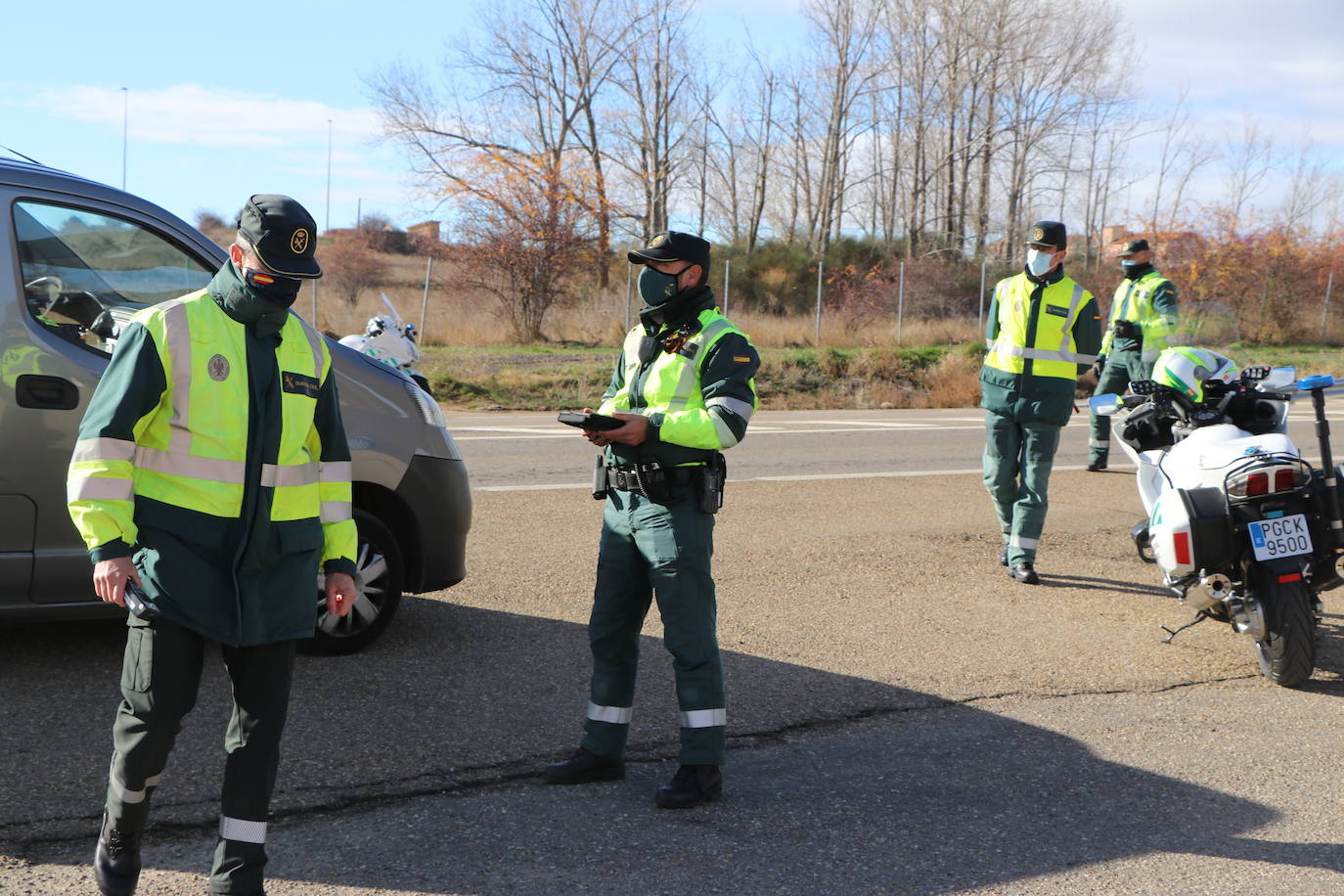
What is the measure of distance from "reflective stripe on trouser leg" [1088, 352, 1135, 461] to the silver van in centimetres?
759

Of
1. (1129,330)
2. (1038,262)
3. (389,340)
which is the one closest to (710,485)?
(1038,262)

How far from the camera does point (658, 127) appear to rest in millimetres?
42250

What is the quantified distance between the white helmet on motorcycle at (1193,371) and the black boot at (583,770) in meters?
3.54

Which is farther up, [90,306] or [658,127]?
[658,127]

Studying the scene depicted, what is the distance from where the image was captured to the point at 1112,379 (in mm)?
11875

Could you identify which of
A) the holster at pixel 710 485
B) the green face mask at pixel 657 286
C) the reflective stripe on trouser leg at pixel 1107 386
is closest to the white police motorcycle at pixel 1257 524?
the holster at pixel 710 485

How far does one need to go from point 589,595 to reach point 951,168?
44792mm

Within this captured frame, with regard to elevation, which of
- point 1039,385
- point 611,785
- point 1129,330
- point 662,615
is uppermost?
point 1129,330

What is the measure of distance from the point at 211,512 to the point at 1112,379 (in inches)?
402

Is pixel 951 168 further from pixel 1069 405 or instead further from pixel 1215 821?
pixel 1215 821

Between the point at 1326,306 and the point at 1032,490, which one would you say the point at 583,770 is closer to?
the point at 1032,490

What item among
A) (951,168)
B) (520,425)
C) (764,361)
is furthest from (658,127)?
(520,425)

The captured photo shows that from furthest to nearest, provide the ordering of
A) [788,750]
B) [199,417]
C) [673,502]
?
[788,750], [673,502], [199,417]

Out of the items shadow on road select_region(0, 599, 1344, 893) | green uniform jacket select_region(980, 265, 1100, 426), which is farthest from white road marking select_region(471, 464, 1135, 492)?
shadow on road select_region(0, 599, 1344, 893)
